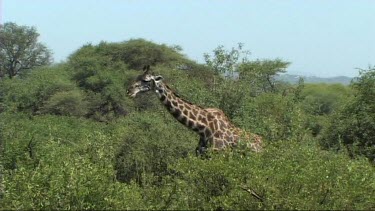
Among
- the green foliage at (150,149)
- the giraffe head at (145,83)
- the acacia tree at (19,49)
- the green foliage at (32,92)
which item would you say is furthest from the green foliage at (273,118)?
the acacia tree at (19,49)

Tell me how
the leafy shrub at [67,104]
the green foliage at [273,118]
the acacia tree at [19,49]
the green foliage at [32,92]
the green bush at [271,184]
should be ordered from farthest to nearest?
the acacia tree at [19,49]
the green foliage at [32,92]
the leafy shrub at [67,104]
the green foliage at [273,118]
the green bush at [271,184]

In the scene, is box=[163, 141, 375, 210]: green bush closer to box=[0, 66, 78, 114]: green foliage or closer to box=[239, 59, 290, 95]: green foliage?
box=[239, 59, 290, 95]: green foliage

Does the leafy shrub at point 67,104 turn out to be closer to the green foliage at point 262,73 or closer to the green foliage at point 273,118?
the green foliage at point 262,73

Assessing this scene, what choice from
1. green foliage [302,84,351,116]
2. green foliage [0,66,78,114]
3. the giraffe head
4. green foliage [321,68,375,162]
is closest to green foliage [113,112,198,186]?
the giraffe head

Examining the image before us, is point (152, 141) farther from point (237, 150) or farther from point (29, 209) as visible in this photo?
point (29, 209)

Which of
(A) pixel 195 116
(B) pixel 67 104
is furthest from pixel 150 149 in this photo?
(B) pixel 67 104

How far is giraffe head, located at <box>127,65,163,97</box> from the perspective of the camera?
10586mm

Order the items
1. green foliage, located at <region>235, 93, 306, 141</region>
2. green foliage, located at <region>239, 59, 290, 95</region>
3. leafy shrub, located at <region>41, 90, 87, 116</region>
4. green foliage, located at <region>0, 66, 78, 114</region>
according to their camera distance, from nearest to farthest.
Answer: green foliage, located at <region>235, 93, 306, 141</region>, green foliage, located at <region>239, 59, 290, 95</region>, leafy shrub, located at <region>41, 90, 87, 116</region>, green foliage, located at <region>0, 66, 78, 114</region>

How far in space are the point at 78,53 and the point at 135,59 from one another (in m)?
3.48

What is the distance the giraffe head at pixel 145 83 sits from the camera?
10586 mm

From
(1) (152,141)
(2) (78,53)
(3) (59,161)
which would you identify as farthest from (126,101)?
(3) (59,161)

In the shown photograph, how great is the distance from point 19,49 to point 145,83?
31.3 metres

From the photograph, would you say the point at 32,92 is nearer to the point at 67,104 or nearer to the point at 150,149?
the point at 67,104

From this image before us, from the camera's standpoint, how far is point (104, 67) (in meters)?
28.6
